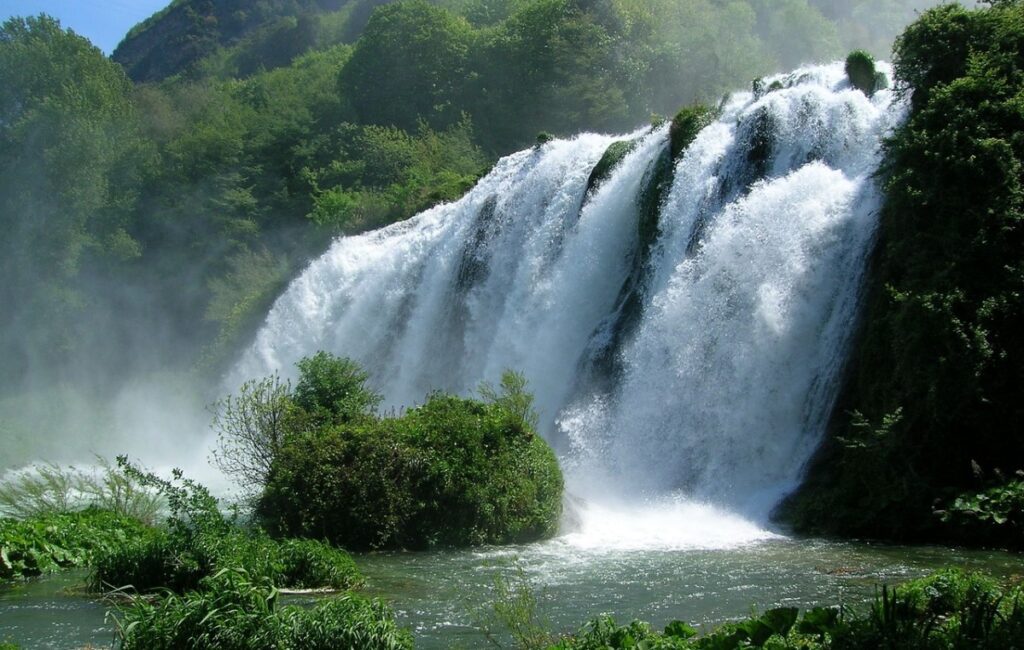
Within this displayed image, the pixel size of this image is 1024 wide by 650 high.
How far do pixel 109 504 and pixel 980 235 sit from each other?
13.9 metres

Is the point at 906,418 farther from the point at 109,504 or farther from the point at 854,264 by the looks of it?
the point at 109,504

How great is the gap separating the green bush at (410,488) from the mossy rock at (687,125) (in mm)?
10893

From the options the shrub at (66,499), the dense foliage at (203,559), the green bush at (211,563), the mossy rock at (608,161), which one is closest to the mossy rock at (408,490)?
the shrub at (66,499)

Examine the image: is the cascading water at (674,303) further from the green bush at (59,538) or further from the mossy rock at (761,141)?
the green bush at (59,538)

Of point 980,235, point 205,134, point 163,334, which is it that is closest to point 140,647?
point 980,235

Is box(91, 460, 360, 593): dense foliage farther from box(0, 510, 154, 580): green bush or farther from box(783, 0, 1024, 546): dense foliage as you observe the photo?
box(783, 0, 1024, 546): dense foliage

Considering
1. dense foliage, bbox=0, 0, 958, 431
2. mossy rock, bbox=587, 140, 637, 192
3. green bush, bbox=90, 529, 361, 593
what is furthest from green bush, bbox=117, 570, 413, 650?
dense foliage, bbox=0, 0, 958, 431

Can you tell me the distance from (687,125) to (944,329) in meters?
12.0

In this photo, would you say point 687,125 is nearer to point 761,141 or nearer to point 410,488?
point 761,141

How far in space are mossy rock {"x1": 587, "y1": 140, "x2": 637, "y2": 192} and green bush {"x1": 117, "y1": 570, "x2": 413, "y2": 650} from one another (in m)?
21.4

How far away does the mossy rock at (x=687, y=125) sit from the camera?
1030 inches

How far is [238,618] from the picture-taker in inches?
332

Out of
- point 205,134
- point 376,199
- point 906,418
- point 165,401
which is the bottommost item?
point 906,418

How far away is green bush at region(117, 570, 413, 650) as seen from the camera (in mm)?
8273
